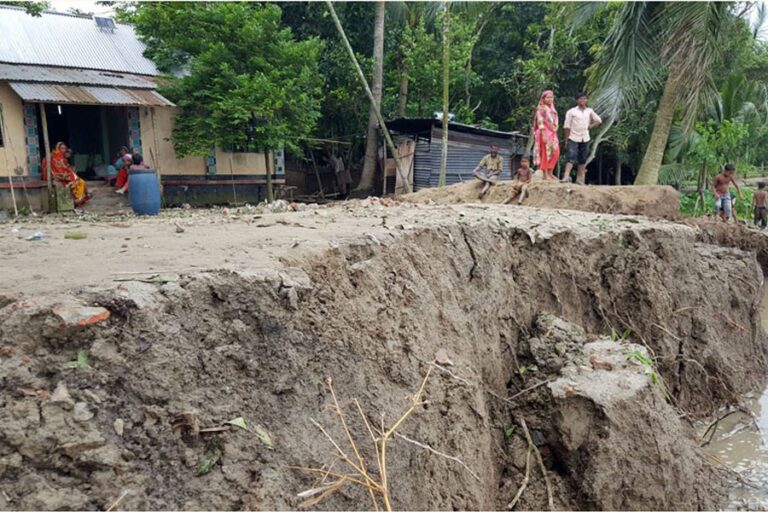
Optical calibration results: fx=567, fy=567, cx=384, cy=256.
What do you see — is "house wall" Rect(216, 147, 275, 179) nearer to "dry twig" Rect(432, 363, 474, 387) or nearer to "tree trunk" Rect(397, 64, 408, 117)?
"tree trunk" Rect(397, 64, 408, 117)

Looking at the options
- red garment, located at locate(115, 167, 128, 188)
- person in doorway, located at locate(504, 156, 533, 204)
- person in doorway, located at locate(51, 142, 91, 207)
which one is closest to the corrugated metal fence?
person in doorway, located at locate(504, 156, 533, 204)

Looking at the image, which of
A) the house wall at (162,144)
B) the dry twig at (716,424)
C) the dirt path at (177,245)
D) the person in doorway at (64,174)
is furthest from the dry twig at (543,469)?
the house wall at (162,144)

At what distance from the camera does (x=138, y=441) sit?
2.15 metres

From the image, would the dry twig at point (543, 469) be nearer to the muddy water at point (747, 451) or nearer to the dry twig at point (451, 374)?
the dry twig at point (451, 374)

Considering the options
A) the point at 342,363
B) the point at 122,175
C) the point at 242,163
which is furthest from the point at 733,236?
the point at 122,175

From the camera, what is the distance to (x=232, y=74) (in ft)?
40.2

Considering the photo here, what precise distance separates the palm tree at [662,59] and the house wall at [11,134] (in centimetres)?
1166

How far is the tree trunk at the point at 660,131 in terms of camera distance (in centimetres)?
1109

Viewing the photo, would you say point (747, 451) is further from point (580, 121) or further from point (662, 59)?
point (662, 59)

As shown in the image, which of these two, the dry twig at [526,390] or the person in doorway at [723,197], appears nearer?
the dry twig at [526,390]

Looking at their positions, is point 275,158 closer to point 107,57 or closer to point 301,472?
point 107,57

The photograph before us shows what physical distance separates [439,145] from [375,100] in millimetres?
2127

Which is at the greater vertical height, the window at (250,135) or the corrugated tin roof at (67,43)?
the corrugated tin roof at (67,43)

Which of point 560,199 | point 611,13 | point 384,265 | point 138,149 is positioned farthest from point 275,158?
point 384,265
